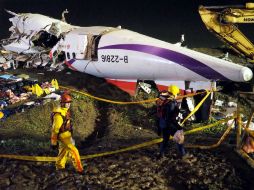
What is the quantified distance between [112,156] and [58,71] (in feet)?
34.2

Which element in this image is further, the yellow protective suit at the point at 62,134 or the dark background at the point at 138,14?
the dark background at the point at 138,14

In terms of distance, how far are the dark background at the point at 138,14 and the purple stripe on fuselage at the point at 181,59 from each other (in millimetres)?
12684

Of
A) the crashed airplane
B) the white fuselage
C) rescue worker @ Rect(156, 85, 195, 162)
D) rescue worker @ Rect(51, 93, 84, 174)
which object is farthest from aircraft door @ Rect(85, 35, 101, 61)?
rescue worker @ Rect(51, 93, 84, 174)

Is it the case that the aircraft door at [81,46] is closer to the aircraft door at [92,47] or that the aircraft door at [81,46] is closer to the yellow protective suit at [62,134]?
the aircraft door at [92,47]

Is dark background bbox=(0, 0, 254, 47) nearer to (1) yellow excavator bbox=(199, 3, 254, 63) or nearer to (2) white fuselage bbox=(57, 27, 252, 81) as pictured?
(1) yellow excavator bbox=(199, 3, 254, 63)

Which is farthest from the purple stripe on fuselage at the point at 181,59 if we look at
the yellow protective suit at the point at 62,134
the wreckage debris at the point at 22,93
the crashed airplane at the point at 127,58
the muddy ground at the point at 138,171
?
the yellow protective suit at the point at 62,134

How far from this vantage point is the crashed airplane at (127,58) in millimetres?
16203

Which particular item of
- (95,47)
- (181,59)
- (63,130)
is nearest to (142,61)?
(181,59)

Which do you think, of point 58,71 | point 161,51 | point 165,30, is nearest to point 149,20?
point 165,30

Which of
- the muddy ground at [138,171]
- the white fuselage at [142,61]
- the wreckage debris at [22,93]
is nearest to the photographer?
the muddy ground at [138,171]

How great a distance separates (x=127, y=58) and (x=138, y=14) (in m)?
18.1

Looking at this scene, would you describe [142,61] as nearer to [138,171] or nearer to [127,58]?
[127,58]

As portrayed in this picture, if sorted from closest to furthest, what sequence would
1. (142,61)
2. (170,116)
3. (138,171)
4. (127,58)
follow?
(170,116)
(138,171)
(142,61)
(127,58)

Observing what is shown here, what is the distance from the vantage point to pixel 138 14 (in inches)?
1383
